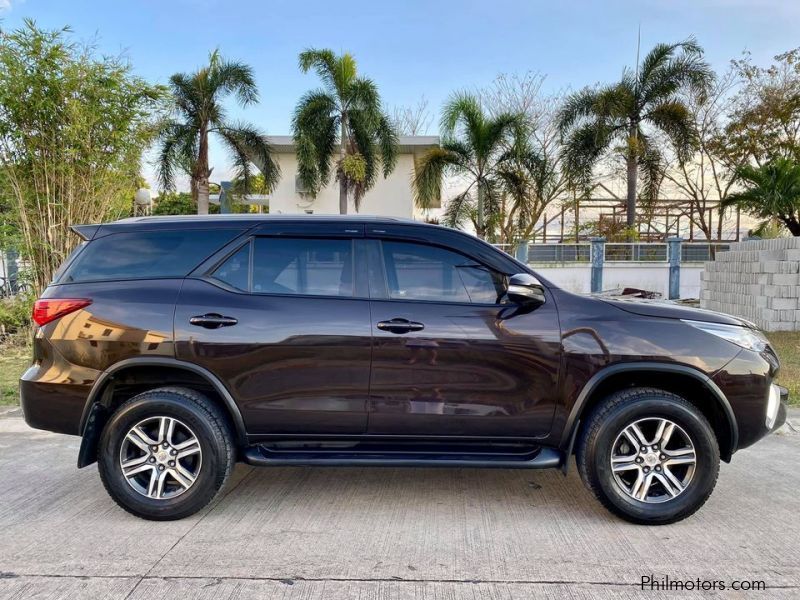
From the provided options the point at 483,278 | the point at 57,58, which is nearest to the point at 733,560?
the point at 483,278

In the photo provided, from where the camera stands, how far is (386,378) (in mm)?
3766

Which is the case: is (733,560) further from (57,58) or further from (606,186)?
(606,186)

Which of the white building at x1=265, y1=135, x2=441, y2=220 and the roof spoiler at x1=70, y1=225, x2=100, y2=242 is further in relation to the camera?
the white building at x1=265, y1=135, x2=441, y2=220

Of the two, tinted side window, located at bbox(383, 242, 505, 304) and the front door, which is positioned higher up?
tinted side window, located at bbox(383, 242, 505, 304)

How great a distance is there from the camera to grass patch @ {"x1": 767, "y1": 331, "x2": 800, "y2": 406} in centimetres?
720

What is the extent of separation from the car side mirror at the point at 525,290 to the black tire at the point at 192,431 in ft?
6.29

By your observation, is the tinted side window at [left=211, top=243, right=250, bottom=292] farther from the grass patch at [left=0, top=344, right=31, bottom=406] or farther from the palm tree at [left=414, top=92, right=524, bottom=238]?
the palm tree at [left=414, top=92, right=524, bottom=238]

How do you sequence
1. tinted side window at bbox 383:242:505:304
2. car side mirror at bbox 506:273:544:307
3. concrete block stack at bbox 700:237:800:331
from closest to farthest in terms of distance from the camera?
1. car side mirror at bbox 506:273:544:307
2. tinted side window at bbox 383:242:505:304
3. concrete block stack at bbox 700:237:800:331

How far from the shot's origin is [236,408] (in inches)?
150

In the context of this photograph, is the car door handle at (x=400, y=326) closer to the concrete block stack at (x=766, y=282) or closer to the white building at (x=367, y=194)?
the concrete block stack at (x=766, y=282)

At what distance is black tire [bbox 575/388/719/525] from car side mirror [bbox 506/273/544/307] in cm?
77

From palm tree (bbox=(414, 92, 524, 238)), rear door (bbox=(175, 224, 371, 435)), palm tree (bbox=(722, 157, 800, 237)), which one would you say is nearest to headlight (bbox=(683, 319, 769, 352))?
rear door (bbox=(175, 224, 371, 435))

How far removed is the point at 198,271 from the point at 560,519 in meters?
2.74

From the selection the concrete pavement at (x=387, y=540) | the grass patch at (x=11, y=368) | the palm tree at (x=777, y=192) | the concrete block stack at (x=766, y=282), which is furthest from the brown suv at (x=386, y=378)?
the palm tree at (x=777, y=192)
